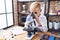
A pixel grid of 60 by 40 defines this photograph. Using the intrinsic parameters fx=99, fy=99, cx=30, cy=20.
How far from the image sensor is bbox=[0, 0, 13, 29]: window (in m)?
3.72

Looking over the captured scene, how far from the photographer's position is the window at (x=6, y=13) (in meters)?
3.72

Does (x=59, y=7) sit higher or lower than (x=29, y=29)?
higher

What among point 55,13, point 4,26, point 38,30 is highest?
point 55,13

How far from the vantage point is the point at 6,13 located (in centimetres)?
388

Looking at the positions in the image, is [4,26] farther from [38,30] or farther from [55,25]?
[38,30]

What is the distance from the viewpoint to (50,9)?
2.91 m

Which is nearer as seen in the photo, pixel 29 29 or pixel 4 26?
pixel 29 29

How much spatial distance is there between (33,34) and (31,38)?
0.08m

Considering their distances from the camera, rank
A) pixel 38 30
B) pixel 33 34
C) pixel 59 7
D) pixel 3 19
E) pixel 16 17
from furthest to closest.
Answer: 1. pixel 16 17
2. pixel 3 19
3. pixel 59 7
4. pixel 33 34
5. pixel 38 30

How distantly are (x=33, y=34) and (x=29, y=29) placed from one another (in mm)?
163

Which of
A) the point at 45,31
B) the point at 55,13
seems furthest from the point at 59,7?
the point at 45,31

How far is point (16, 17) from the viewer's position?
410cm

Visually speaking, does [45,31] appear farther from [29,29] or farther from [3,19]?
[3,19]

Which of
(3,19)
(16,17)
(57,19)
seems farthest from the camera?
(16,17)
